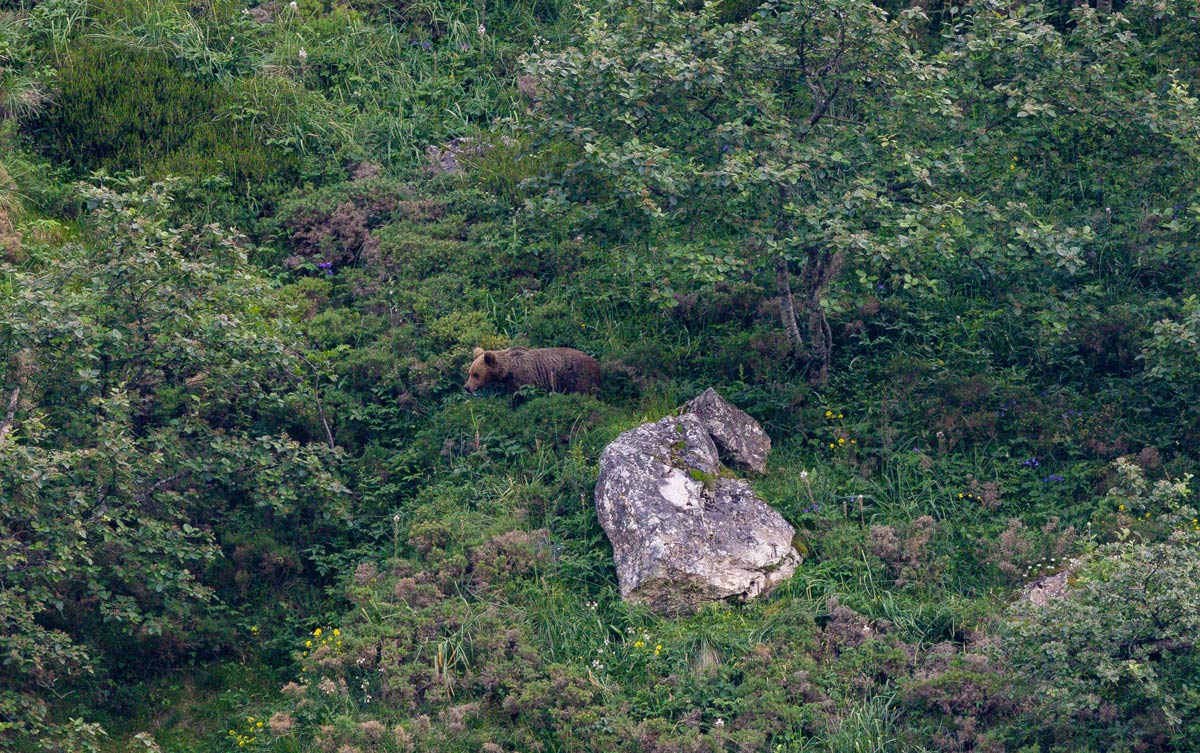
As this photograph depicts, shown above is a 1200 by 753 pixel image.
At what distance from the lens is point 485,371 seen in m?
12.6

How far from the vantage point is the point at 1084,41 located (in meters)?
11.7

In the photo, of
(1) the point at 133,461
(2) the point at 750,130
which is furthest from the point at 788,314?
(1) the point at 133,461

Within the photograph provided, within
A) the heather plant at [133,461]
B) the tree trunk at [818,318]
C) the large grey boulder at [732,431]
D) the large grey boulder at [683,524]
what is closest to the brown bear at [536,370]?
the large grey boulder at [732,431]

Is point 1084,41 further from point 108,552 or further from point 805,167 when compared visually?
point 108,552

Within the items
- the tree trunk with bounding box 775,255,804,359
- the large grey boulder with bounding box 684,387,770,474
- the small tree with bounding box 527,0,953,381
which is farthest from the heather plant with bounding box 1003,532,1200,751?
the tree trunk with bounding box 775,255,804,359

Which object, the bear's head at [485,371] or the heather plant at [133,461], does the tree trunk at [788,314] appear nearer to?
the bear's head at [485,371]

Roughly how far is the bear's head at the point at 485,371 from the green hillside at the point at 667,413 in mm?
229

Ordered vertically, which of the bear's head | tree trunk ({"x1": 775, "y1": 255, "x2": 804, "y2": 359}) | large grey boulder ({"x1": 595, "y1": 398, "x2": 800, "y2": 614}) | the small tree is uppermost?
the small tree

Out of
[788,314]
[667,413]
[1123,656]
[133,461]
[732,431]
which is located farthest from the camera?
[788,314]

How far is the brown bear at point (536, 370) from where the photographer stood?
12625 mm

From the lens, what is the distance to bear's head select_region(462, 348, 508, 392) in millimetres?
12586

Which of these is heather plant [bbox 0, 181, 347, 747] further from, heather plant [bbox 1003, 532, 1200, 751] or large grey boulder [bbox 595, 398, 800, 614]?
heather plant [bbox 1003, 532, 1200, 751]

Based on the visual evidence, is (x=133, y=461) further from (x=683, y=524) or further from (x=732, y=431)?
(x=732, y=431)

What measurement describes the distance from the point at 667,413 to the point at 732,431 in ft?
2.57
